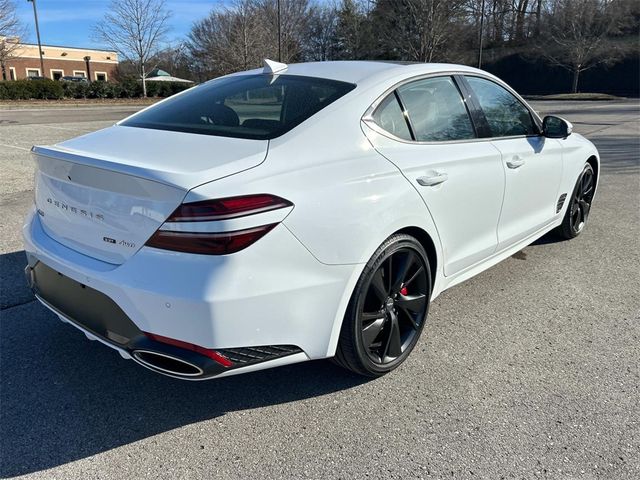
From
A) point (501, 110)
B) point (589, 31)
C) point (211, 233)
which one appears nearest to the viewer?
point (211, 233)

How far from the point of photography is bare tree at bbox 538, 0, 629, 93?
41750mm

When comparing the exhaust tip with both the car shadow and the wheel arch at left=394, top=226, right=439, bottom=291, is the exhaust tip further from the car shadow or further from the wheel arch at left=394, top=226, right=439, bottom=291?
the wheel arch at left=394, top=226, right=439, bottom=291

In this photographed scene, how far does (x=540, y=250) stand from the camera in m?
4.93

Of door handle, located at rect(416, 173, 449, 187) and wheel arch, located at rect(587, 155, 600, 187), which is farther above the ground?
door handle, located at rect(416, 173, 449, 187)

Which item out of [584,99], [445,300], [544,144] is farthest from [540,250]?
[584,99]

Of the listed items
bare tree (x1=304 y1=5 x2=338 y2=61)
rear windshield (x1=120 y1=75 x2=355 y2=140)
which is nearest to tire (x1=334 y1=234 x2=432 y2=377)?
rear windshield (x1=120 y1=75 x2=355 y2=140)

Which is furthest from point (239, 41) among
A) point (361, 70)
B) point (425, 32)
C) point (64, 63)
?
point (64, 63)

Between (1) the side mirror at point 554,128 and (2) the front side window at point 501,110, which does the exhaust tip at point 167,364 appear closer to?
(2) the front side window at point 501,110

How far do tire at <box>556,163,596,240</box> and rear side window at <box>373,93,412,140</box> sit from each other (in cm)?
266

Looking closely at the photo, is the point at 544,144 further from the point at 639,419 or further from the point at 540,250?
the point at 639,419

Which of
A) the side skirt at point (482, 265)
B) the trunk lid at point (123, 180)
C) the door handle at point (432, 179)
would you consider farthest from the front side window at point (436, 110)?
the trunk lid at point (123, 180)

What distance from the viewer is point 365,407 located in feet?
8.54

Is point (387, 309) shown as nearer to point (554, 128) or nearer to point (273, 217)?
point (273, 217)

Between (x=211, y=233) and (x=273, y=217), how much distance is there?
0.26 meters
